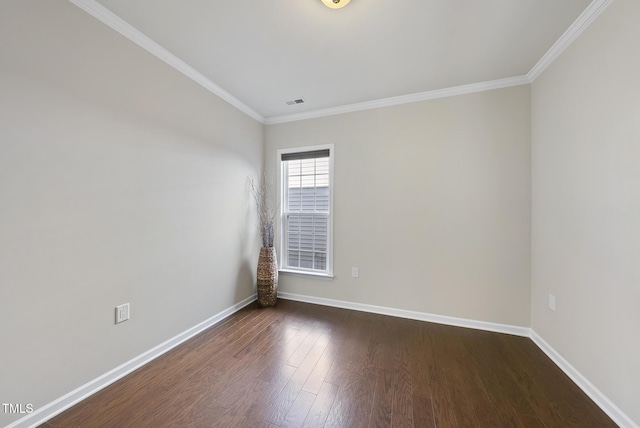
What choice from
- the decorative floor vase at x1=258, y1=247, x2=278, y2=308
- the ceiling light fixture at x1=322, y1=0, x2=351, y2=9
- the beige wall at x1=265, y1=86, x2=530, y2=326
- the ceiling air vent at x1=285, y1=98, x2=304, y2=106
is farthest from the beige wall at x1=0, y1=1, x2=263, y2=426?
the beige wall at x1=265, y1=86, x2=530, y2=326

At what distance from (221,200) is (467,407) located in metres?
2.76

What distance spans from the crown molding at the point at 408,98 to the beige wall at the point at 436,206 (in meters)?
0.06

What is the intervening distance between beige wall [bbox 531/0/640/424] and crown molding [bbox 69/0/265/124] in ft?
10.3

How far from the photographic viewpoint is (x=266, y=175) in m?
3.48

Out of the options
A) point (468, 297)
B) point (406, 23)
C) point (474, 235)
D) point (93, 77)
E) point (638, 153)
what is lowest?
point (468, 297)

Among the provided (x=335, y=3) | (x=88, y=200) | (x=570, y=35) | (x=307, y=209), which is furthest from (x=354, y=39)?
(x=88, y=200)

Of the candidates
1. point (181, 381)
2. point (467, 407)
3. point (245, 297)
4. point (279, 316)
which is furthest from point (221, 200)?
point (467, 407)

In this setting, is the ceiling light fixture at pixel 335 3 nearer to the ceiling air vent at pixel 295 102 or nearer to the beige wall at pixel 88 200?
the ceiling air vent at pixel 295 102

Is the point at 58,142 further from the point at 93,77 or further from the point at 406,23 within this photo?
the point at 406,23

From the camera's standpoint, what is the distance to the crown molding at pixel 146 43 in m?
1.57

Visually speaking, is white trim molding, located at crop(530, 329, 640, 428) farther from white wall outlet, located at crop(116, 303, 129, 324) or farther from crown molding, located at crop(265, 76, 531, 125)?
white wall outlet, located at crop(116, 303, 129, 324)

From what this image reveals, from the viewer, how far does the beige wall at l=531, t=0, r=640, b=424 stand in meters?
1.35

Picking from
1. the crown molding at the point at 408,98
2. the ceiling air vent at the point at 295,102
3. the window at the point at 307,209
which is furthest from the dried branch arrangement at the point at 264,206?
the ceiling air vent at the point at 295,102

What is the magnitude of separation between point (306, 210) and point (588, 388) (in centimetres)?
294
